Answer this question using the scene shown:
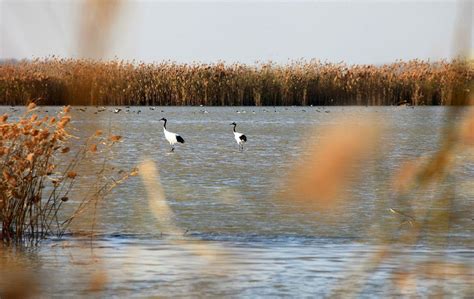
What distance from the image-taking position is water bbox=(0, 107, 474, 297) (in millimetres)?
4328

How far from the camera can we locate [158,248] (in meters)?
5.99

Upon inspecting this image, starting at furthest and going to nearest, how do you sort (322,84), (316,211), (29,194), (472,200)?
(322,84) < (472,200) < (316,211) < (29,194)

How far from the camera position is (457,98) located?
98 centimetres

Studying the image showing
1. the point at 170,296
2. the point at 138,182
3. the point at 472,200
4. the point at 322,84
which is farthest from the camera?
the point at 322,84

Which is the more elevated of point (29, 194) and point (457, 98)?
point (457, 98)

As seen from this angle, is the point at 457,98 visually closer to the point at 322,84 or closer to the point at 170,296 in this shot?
the point at 170,296

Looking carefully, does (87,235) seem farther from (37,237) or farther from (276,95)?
(276,95)

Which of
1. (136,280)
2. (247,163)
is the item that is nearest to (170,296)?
(136,280)

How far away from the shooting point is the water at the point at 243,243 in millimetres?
4328

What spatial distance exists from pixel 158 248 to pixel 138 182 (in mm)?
5007

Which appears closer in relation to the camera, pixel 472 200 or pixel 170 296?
pixel 170 296

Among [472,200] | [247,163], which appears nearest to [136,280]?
[472,200]

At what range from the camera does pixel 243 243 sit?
627 centimetres

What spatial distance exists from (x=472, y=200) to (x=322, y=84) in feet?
98.2
